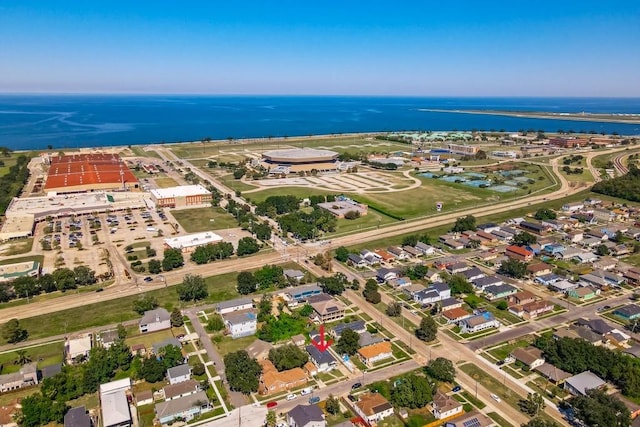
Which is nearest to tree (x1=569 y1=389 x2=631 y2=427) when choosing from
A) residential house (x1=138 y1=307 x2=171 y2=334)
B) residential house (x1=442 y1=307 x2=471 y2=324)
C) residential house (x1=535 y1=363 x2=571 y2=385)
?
residential house (x1=535 y1=363 x2=571 y2=385)

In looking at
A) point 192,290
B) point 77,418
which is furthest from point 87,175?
point 77,418

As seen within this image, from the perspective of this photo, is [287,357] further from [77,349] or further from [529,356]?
[529,356]

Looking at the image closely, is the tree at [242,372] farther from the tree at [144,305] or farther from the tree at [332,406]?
the tree at [144,305]

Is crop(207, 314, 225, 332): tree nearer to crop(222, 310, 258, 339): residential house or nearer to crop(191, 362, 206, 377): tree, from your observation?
crop(222, 310, 258, 339): residential house

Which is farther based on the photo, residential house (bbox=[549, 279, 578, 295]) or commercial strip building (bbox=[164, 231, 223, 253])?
commercial strip building (bbox=[164, 231, 223, 253])

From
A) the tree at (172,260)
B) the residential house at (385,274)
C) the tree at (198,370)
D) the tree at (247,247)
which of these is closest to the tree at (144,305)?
the tree at (172,260)

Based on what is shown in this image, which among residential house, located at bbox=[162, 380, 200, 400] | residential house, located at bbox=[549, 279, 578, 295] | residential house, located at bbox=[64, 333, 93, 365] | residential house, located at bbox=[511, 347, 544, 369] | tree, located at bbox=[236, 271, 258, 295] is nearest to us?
residential house, located at bbox=[162, 380, 200, 400]

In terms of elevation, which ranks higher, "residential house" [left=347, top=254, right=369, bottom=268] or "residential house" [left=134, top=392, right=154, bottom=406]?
"residential house" [left=347, top=254, right=369, bottom=268]
